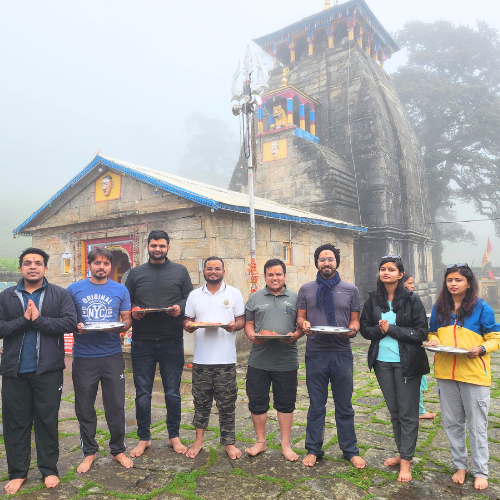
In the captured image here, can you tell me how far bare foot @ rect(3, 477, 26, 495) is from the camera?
326cm

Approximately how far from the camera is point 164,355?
416cm

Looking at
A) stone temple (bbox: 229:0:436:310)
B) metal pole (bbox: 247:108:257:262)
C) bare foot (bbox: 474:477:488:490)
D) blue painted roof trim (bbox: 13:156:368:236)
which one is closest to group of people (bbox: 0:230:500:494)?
bare foot (bbox: 474:477:488:490)

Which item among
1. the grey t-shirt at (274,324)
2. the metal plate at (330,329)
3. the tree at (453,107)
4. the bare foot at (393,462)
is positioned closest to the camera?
the metal plate at (330,329)

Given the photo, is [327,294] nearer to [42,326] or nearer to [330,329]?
[330,329]

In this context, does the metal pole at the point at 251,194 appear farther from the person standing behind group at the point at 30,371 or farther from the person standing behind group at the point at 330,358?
the person standing behind group at the point at 30,371

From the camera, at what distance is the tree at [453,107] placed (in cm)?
2503

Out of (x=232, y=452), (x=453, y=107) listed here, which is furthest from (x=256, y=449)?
(x=453, y=107)

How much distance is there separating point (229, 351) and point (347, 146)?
14.6 meters

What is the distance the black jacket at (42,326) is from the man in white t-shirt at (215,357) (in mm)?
1103

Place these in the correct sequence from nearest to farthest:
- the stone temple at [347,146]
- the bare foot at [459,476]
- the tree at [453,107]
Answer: the bare foot at [459,476] → the stone temple at [347,146] → the tree at [453,107]

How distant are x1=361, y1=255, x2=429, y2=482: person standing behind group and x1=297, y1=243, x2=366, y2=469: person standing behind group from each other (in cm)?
20

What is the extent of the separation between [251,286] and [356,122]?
1113 centimetres

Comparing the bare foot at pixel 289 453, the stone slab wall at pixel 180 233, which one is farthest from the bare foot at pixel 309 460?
the stone slab wall at pixel 180 233

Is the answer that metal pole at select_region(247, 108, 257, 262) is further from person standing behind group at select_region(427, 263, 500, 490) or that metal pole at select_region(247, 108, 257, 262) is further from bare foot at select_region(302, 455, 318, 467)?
person standing behind group at select_region(427, 263, 500, 490)
